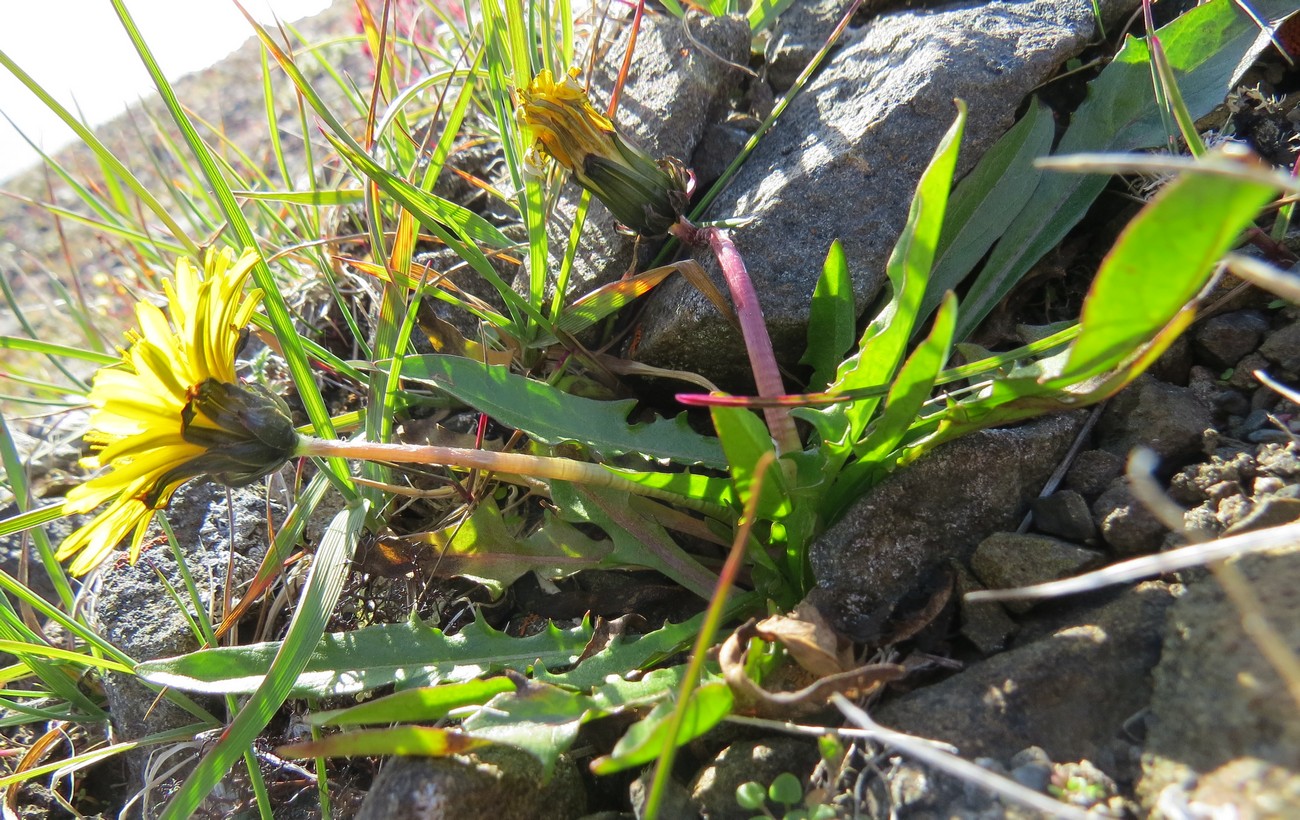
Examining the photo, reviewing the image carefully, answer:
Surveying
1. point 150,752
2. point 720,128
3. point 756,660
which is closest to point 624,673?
point 756,660

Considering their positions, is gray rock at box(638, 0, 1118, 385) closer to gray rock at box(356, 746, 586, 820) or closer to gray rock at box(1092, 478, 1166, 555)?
gray rock at box(1092, 478, 1166, 555)

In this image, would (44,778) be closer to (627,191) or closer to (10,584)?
(10,584)

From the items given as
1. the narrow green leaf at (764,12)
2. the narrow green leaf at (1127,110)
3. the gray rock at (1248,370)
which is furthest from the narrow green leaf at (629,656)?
the narrow green leaf at (764,12)

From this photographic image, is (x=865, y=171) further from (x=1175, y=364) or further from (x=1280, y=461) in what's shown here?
(x=1280, y=461)

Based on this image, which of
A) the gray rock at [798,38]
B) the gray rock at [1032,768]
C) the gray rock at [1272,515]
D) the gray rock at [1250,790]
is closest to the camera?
the gray rock at [1250,790]

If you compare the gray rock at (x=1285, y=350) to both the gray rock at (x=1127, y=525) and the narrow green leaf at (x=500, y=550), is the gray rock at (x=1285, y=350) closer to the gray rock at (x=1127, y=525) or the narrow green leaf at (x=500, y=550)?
the gray rock at (x=1127, y=525)

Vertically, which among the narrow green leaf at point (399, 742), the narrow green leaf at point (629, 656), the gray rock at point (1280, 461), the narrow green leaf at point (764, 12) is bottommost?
the gray rock at point (1280, 461)

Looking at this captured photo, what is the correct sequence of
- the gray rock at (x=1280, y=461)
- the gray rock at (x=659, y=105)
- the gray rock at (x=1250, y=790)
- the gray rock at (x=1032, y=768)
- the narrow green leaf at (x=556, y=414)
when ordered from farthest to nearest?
the gray rock at (x=659, y=105), the narrow green leaf at (x=556, y=414), the gray rock at (x=1280, y=461), the gray rock at (x=1032, y=768), the gray rock at (x=1250, y=790)

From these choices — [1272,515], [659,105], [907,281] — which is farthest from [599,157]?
[1272,515]
